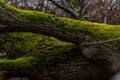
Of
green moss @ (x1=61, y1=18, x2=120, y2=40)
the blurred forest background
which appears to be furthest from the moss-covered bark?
the blurred forest background

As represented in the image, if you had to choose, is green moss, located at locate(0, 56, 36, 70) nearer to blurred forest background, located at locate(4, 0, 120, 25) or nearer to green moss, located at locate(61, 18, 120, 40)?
green moss, located at locate(61, 18, 120, 40)

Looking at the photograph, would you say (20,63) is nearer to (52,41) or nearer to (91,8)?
(52,41)

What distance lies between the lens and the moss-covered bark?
13.8ft

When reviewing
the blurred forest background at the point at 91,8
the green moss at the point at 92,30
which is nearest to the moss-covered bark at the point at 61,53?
the green moss at the point at 92,30

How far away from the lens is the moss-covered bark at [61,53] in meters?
4.21

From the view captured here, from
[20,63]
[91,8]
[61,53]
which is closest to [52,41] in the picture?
[61,53]

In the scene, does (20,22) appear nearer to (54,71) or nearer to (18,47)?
(18,47)

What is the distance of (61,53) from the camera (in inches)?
173

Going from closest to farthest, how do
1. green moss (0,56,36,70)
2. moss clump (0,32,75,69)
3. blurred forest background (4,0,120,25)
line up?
green moss (0,56,36,70) → moss clump (0,32,75,69) → blurred forest background (4,0,120,25)

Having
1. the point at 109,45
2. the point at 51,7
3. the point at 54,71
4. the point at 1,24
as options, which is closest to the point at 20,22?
the point at 1,24

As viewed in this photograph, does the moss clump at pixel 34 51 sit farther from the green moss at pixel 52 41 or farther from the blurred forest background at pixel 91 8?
the blurred forest background at pixel 91 8

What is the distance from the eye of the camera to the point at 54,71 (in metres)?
4.30

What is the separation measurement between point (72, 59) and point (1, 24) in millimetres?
1126

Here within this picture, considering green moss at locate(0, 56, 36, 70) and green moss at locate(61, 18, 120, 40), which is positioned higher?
green moss at locate(61, 18, 120, 40)
